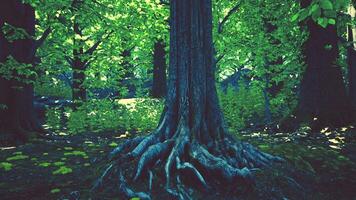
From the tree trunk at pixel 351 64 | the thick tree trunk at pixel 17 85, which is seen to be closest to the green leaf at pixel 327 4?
the thick tree trunk at pixel 17 85

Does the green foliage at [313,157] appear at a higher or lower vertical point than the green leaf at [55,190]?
higher

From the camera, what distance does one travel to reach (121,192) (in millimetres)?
4359

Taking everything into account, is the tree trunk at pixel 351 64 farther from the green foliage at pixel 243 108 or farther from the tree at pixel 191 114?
the tree at pixel 191 114

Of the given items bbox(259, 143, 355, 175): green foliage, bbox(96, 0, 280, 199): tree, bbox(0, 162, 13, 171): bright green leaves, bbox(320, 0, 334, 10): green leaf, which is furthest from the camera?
bbox(259, 143, 355, 175): green foliage

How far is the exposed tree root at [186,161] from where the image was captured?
14.8 ft

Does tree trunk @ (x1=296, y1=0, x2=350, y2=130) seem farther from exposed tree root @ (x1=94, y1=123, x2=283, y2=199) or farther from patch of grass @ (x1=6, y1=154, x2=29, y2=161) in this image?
patch of grass @ (x1=6, y1=154, x2=29, y2=161)

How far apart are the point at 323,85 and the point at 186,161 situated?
5.72 m

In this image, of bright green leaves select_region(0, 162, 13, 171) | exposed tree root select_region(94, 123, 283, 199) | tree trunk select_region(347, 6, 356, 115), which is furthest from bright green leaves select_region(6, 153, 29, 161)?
tree trunk select_region(347, 6, 356, 115)

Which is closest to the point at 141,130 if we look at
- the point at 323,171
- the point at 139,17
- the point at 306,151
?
the point at 139,17

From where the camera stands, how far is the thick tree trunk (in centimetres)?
791

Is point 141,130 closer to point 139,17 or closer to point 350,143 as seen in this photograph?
point 139,17

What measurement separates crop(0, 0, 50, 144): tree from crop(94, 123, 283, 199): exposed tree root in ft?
12.3

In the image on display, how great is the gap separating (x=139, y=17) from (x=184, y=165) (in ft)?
30.9

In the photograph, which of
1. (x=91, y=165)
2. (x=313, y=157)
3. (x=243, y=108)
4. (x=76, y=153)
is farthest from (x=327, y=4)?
(x=243, y=108)
